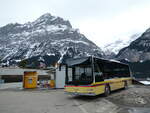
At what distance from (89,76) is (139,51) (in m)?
140

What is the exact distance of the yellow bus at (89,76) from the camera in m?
11.0

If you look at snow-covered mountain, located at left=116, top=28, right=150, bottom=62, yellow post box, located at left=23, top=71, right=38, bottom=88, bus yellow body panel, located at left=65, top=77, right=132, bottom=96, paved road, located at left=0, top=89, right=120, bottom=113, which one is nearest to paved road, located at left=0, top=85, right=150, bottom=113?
paved road, located at left=0, top=89, right=120, bottom=113

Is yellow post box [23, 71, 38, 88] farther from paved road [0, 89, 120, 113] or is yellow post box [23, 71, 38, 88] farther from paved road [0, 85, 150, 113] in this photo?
paved road [0, 85, 150, 113]

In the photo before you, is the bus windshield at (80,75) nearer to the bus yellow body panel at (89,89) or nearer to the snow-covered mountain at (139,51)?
the bus yellow body panel at (89,89)

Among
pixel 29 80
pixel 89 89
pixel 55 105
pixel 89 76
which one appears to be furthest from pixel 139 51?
pixel 55 105

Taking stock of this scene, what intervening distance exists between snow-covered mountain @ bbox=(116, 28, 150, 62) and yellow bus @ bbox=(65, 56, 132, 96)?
12872cm

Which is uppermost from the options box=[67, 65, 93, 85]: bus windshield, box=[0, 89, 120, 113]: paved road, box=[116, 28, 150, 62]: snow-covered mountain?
box=[116, 28, 150, 62]: snow-covered mountain

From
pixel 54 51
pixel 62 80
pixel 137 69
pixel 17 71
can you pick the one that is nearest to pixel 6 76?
pixel 17 71

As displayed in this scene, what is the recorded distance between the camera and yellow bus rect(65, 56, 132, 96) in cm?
1097

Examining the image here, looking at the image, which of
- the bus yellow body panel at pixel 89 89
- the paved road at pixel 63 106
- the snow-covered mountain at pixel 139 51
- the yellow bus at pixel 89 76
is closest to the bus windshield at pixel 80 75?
the yellow bus at pixel 89 76

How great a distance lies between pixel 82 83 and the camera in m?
11.2

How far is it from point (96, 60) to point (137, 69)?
95.9 m

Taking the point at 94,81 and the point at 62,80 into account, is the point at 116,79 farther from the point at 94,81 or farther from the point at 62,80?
the point at 62,80

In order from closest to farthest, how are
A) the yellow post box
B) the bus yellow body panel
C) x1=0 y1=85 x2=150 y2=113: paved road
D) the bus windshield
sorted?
x1=0 y1=85 x2=150 y2=113: paved road < the bus yellow body panel < the bus windshield < the yellow post box
